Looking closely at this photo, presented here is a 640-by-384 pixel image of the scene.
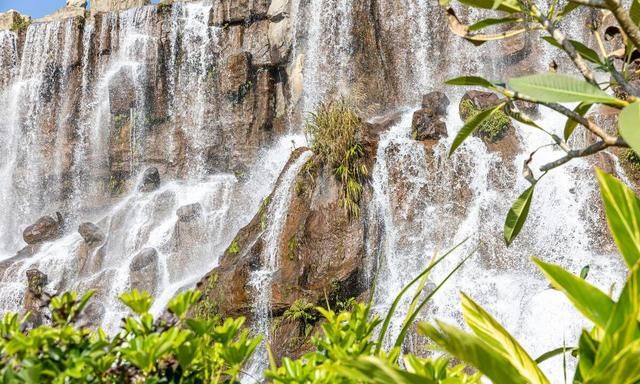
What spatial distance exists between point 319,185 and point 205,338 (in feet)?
26.3

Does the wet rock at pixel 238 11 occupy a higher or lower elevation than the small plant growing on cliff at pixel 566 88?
higher

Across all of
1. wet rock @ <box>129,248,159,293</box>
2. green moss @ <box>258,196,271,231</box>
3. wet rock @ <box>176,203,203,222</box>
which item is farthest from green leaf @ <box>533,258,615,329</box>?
wet rock @ <box>176,203,203,222</box>

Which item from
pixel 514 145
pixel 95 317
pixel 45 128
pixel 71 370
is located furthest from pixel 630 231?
pixel 45 128

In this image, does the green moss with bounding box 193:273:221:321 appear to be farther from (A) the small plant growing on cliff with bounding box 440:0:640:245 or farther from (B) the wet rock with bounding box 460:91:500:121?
(A) the small plant growing on cliff with bounding box 440:0:640:245

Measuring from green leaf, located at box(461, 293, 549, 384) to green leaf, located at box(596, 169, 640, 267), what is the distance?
27 centimetres

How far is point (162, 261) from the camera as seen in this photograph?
12516mm

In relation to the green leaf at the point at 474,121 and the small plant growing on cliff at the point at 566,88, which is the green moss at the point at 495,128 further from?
the green leaf at the point at 474,121

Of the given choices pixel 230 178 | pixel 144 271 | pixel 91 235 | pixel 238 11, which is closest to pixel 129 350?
pixel 144 271

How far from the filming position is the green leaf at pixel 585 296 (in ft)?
3.66

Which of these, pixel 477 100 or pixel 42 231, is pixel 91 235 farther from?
pixel 477 100

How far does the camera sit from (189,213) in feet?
43.4

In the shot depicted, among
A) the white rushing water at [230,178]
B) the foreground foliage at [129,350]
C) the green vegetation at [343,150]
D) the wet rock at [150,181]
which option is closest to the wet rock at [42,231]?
the white rushing water at [230,178]

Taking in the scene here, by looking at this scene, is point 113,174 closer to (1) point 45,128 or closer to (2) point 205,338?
(1) point 45,128

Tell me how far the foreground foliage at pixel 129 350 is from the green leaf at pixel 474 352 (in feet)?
1.47
